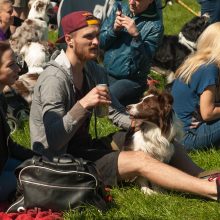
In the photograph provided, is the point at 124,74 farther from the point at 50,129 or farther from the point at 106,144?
the point at 50,129

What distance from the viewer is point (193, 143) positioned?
18.8 feet

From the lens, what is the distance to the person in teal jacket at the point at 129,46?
245 inches

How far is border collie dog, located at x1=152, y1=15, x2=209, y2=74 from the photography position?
919 centimetres

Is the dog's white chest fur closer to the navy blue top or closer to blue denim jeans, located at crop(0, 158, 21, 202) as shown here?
the navy blue top

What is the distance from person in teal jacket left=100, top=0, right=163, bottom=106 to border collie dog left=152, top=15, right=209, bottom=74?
2.86 m

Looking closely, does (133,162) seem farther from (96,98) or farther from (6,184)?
(6,184)

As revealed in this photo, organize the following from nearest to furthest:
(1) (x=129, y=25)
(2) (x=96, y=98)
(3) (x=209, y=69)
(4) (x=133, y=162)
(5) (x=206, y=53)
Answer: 1. (2) (x=96, y=98)
2. (4) (x=133, y=162)
3. (3) (x=209, y=69)
4. (5) (x=206, y=53)
5. (1) (x=129, y=25)

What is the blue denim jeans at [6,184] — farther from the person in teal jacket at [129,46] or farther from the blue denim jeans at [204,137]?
the person in teal jacket at [129,46]

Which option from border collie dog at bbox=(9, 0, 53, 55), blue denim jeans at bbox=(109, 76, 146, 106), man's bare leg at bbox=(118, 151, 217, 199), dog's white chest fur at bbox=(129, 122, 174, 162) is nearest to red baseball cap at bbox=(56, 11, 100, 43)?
dog's white chest fur at bbox=(129, 122, 174, 162)

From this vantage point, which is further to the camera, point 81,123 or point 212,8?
point 212,8

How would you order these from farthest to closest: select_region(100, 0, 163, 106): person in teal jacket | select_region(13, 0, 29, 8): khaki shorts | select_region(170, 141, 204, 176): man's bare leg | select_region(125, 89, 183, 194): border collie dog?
1. select_region(13, 0, 29, 8): khaki shorts
2. select_region(100, 0, 163, 106): person in teal jacket
3. select_region(170, 141, 204, 176): man's bare leg
4. select_region(125, 89, 183, 194): border collie dog

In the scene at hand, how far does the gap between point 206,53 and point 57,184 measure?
2.08 metres

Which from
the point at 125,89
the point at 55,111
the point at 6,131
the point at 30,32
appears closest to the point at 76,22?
the point at 55,111

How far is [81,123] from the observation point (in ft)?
14.7
